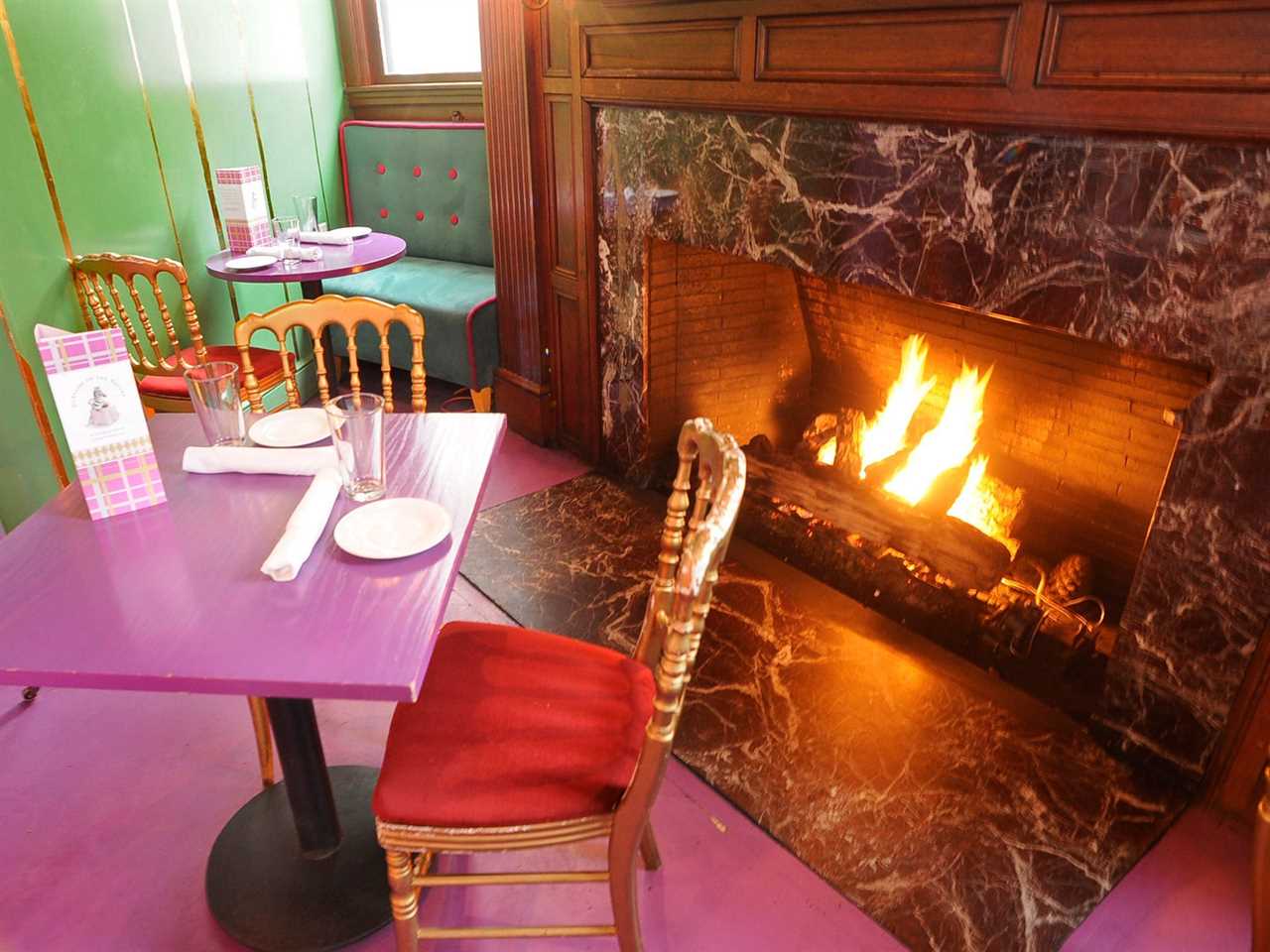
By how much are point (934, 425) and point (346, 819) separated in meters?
1.87

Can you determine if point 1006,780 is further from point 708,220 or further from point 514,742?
point 708,220

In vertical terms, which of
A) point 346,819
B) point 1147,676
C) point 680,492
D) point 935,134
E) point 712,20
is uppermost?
point 712,20

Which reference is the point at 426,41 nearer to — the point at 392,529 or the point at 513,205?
the point at 513,205

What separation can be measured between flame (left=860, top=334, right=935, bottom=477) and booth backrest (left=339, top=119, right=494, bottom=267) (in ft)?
6.57

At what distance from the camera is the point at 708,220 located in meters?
2.38

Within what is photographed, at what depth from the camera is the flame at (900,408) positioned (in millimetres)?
2477

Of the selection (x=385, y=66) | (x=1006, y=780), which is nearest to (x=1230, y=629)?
(x=1006, y=780)

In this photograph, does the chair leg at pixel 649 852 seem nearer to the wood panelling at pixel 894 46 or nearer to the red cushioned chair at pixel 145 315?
the wood panelling at pixel 894 46

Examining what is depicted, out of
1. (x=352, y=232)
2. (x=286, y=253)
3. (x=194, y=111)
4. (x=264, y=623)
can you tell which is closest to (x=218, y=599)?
(x=264, y=623)

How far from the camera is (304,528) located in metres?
1.24

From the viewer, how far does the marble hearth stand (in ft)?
4.96

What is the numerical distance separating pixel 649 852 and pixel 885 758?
567mm

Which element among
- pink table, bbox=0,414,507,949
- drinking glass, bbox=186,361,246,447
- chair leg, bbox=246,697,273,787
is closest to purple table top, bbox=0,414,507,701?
pink table, bbox=0,414,507,949

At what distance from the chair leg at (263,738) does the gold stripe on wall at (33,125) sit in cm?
171
